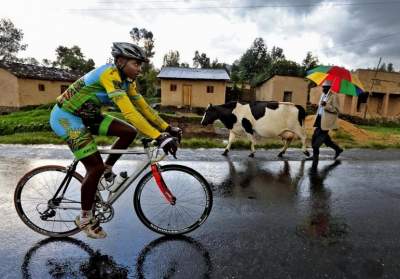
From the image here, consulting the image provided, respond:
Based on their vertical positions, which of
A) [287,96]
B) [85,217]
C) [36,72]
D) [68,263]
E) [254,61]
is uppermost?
[254,61]

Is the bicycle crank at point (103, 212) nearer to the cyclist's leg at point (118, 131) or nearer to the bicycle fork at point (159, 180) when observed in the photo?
the cyclist's leg at point (118, 131)

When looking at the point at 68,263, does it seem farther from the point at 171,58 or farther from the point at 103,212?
the point at 171,58

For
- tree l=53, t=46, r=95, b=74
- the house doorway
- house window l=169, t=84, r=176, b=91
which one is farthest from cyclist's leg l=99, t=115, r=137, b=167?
tree l=53, t=46, r=95, b=74

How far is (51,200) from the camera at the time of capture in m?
3.26

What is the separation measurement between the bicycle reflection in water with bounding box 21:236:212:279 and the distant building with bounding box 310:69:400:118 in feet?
76.5

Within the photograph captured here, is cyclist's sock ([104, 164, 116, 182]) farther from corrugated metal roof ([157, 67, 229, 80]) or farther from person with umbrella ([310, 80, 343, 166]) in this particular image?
corrugated metal roof ([157, 67, 229, 80])

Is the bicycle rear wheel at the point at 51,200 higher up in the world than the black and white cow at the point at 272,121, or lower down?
lower down

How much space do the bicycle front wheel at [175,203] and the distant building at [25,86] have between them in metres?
28.3

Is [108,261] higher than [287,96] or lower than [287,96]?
lower

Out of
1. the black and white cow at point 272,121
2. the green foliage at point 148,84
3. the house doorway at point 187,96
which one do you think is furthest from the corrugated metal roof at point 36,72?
the black and white cow at point 272,121

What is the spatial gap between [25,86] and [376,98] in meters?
31.9

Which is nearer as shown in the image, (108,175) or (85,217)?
(85,217)

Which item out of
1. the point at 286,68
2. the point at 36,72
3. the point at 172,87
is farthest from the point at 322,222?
the point at 286,68

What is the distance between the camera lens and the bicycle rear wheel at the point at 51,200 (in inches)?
128
